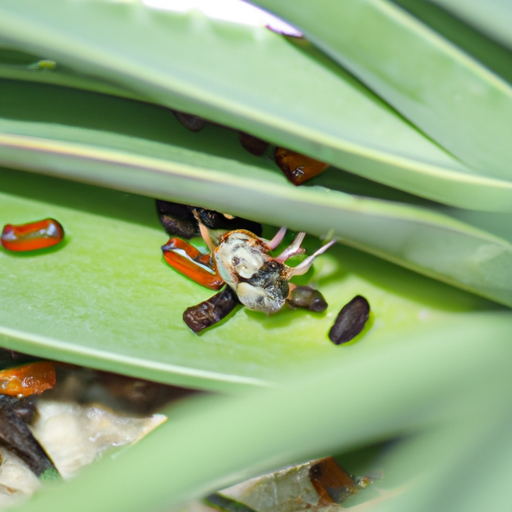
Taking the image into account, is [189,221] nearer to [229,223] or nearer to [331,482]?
[229,223]

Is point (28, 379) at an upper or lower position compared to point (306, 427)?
lower

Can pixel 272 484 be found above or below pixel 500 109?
below

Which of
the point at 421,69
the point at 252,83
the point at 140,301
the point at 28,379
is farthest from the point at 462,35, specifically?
the point at 28,379

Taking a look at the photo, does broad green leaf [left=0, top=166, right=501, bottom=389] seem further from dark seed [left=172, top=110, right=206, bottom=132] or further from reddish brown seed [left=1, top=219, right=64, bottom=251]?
dark seed [left=172, top=110, right=206, bottom=132]

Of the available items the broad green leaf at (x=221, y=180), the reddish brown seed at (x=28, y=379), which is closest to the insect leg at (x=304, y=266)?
the broad green leaf at (x=221, y=180)

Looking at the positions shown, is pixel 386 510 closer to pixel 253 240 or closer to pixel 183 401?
pixel 253 240

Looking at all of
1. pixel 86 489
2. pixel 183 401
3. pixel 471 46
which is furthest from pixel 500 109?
pixel 183 401
